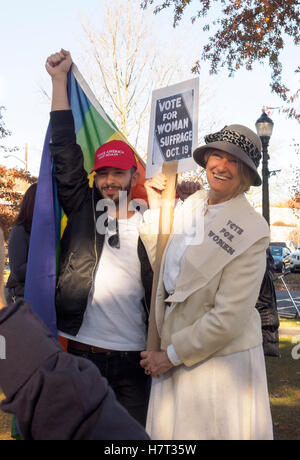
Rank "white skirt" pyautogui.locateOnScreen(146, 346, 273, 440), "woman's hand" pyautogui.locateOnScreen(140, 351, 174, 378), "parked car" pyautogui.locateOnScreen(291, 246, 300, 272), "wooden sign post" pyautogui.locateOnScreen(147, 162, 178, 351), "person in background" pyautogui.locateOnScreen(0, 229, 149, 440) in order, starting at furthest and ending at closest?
1. "parked car" pyautogui.locateOnScreen(291, 246, 300, 272)
2. "wooden sign post" pyautogui.locateOnScreen(147, 162, 178, 351)
3. "woman's hand" pyautogui.locateOnScreen(140, 351, 174, 378)
4. "white skirt" pyautogui.locateOnScreen(146, 346, 273, 440)
5. "person in background" pyautogui.locateOnScreen(0, 229, 149, 440)

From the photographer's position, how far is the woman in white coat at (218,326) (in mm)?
2303

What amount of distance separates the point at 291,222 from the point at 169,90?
65.9 meters

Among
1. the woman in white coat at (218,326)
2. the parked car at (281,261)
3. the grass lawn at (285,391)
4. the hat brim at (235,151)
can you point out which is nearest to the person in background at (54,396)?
the woman in white coat at (218,326)

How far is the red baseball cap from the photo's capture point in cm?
292

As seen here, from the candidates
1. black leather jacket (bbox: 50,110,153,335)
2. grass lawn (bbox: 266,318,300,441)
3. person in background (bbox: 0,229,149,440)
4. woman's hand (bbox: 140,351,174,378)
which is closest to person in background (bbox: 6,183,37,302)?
black leather jacket (bbox: 50,110,153,335)

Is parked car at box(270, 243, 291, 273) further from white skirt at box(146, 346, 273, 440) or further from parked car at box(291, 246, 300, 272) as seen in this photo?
white skirt at box(146, 346, 273, 440)

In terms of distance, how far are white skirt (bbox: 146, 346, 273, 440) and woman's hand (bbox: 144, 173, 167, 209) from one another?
914 mm

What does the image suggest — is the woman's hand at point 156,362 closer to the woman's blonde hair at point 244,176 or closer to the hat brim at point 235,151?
the woman's blonde hair at point 244,176

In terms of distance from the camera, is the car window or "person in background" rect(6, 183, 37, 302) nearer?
"person in background" rect(6, 183, 37, 302)

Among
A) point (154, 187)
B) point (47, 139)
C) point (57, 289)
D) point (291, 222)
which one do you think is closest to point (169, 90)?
point (154, 187)

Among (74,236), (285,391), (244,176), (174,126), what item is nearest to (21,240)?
(74,236)

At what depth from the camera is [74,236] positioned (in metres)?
2.83

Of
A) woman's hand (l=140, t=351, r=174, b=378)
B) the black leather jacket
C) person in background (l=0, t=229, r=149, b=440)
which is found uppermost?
the black leather jacket

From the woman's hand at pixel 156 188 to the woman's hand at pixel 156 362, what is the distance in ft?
2.65
